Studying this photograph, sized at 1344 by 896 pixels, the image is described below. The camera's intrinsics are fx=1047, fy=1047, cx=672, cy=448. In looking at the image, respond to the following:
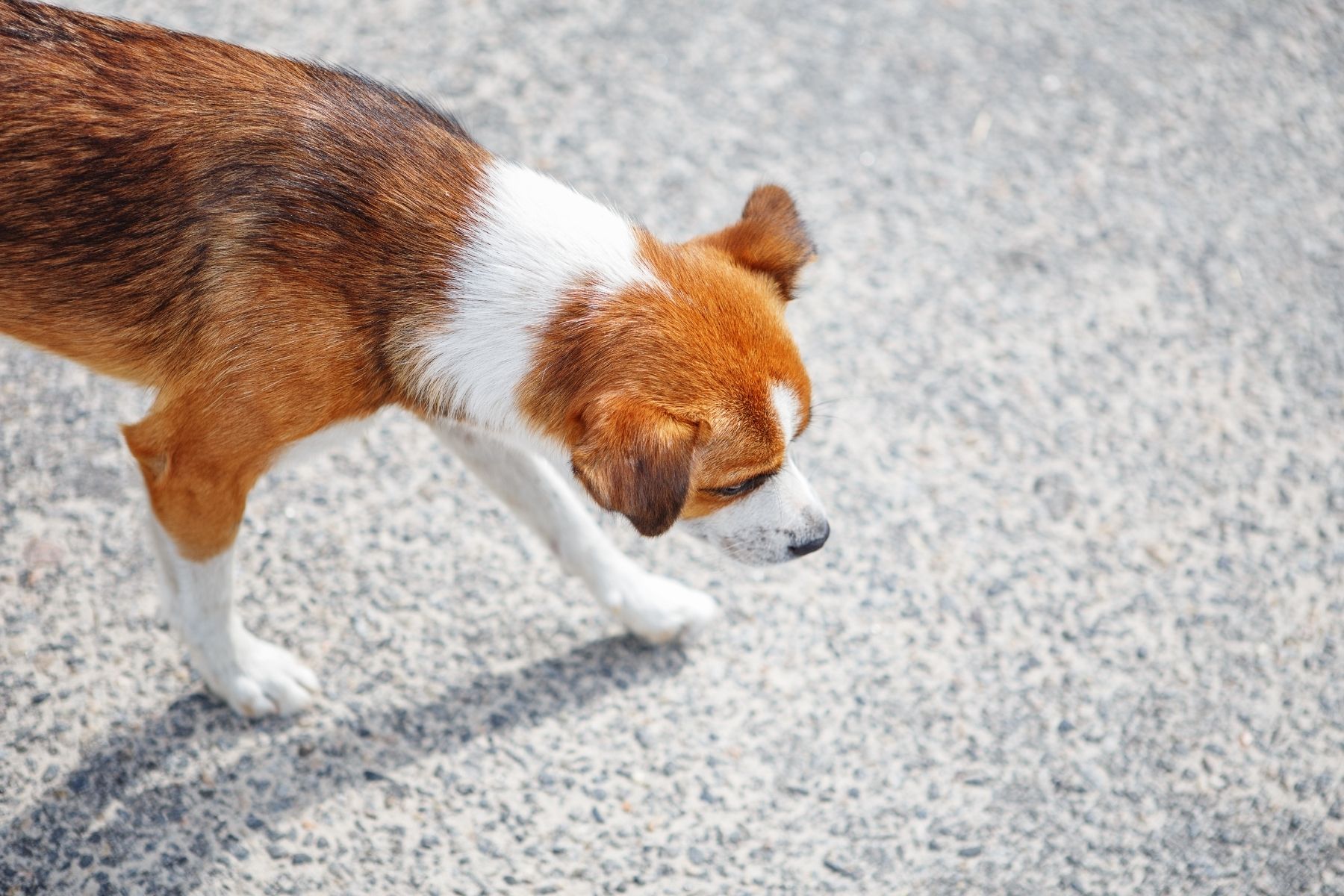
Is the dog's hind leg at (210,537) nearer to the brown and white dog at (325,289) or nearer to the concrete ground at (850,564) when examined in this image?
the brown and white dog at (325,289)

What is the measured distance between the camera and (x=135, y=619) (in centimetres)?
338

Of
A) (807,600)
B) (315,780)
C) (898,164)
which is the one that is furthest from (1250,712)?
(315,780)

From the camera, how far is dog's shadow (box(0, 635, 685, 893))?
2891mm

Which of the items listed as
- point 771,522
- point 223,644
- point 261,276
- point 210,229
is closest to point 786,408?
point 771,522

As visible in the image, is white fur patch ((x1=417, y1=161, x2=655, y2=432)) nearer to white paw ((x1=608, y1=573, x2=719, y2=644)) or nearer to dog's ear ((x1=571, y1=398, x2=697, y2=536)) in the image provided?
dog's ear ((x1=571, y1=398, x2=697, y2=536))

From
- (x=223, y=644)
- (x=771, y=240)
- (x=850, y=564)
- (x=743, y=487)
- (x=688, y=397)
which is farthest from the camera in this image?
(x=850, y=564)

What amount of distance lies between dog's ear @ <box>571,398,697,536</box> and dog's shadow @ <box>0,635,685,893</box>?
4.15 ft

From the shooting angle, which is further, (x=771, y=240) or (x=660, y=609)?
(x=660, y=609)

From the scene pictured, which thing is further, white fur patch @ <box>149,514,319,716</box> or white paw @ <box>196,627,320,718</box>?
white paw @ <box>196,627,320,718</box>

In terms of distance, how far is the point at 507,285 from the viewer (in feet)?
8.53

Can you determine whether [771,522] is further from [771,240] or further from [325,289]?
[325,289]

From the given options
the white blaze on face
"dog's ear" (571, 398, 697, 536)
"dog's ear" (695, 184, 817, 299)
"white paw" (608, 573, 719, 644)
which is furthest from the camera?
"white paw" (608, 573, 719, 644)

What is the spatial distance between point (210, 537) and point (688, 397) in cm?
133

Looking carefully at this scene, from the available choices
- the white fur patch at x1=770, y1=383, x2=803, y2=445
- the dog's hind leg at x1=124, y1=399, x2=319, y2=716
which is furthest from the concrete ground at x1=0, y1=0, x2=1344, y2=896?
the white fur patch at x1=770, y1=383, x2=803, y2=445
